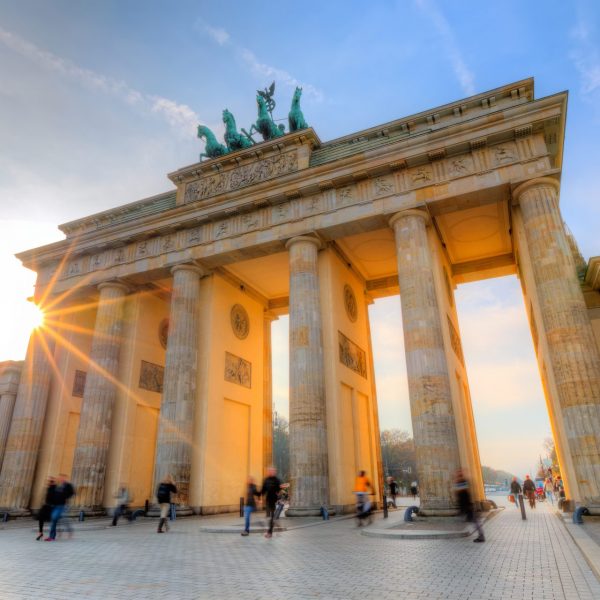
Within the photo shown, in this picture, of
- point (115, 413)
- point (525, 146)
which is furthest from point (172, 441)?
point (525, 146)

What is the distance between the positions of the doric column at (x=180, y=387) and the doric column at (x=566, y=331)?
12725 millimetres

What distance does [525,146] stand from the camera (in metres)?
15.5

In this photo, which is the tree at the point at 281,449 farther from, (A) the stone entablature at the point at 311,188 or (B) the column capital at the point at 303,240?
(B) the column capital at the point at 303,240

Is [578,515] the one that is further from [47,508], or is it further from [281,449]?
[281,449]

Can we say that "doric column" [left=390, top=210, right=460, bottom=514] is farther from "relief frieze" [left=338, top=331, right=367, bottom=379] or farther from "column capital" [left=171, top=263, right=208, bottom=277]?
"column capital" [left=171, top=263, right=208, bottom=277]

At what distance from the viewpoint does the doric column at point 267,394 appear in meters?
22.7

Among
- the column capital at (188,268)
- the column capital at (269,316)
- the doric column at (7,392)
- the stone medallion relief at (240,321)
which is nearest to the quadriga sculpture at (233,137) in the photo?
the column capital at (188,268)

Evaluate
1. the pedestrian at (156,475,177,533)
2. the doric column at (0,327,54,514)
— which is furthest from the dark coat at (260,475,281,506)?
the doric column at (0,327,54,514)

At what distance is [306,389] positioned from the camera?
1562 cm

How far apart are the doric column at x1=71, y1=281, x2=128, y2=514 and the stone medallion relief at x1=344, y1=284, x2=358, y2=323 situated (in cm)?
1043

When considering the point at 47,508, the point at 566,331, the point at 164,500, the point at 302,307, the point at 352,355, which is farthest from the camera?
the point at 352,355

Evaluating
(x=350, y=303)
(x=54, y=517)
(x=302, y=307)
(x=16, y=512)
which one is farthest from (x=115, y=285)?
(x=54, y=517)

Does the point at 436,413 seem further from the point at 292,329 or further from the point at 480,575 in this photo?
the point at 480,575

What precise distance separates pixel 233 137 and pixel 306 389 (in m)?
13.3
